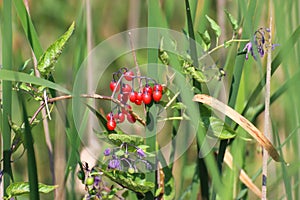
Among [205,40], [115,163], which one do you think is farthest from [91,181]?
[205,40]

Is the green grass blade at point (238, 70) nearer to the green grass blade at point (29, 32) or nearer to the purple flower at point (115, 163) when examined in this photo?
the purple flower at point (115, 163)

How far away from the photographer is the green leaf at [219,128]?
86 cm

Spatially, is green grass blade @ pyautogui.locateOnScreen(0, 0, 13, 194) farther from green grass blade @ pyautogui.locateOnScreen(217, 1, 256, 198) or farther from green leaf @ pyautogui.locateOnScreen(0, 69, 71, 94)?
green grass blade @ pyautogui.locateOnScreen(217, 1, 256, 198)

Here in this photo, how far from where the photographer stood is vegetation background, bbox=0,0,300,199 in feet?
3.06

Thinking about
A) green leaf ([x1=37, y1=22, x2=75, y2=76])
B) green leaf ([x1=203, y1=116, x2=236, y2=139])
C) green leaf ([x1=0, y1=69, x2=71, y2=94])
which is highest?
green leaf ([x1=37, y1=22, x2=75, y2=76])

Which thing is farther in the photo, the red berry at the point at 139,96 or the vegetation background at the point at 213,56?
the vegetation background at the point at 213,56

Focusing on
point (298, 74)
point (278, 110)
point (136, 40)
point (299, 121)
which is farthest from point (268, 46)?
point (278, 110)

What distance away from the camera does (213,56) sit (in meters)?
1.55

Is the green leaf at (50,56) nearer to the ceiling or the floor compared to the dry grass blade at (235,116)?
nearer to the ceiling

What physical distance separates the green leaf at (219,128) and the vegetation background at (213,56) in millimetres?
81

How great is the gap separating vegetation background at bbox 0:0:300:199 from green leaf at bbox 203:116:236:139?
81 millimetres

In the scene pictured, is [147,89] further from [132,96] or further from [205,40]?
[205,40]

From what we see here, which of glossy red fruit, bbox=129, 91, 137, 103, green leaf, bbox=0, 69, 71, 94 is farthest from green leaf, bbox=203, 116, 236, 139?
green leaf, bbox=0, 69, 71, 94

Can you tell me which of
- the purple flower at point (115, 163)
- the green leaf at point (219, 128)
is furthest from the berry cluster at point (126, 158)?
the green leaf at point (219, 128)
